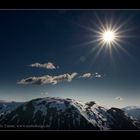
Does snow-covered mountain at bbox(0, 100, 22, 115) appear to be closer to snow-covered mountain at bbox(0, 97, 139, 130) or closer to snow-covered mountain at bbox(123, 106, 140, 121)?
snow-covered mountain at bbox(0, 97, 139, 130)

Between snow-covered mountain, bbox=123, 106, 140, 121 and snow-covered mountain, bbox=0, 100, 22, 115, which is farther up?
snow-covered mountain, bbox=0, 100, 22, 115

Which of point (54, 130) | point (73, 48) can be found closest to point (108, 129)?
point (54, 130)

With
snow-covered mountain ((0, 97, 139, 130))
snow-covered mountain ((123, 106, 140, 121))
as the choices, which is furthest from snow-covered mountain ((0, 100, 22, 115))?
snow-covered mountain ((123, 106, 140, 121))

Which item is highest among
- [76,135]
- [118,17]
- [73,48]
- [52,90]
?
[118,17]

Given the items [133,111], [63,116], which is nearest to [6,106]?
[63,116]

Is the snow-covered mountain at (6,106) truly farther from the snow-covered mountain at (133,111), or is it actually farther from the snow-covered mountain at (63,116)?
the snow-covered mountain at (133,111)

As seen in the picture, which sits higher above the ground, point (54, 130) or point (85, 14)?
point (85, 14)
